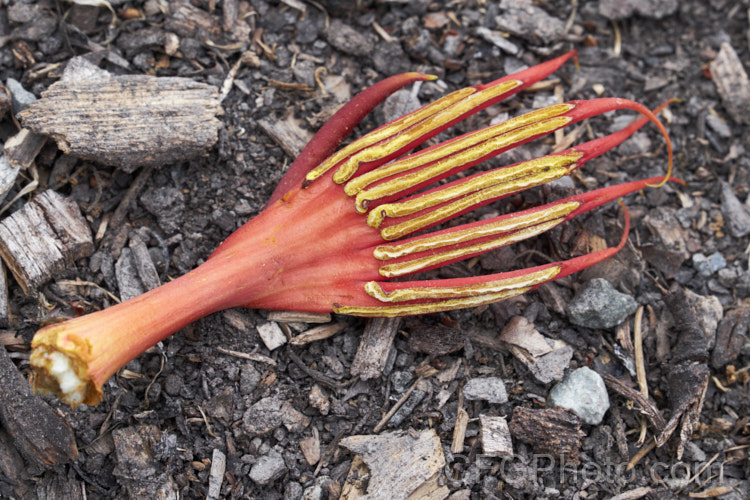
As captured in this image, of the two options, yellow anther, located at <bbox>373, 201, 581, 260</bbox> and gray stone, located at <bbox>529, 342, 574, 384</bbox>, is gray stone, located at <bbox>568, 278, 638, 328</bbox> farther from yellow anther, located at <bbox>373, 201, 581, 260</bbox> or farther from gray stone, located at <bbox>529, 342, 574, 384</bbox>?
yellow anther, located at <bbox>373, 201, 581, 260</bbox>

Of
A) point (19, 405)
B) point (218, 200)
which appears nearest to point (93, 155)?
point (218, 200)

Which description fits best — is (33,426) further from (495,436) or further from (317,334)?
(495,436)

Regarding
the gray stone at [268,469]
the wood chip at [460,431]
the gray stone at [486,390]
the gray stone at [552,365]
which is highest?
the gray stone at [552,365]

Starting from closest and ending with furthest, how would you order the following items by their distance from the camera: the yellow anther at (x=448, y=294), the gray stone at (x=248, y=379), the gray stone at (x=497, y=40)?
the yellow anther at (x=448, y=294) < the gray stone at (x=248, y=379) < the gray stone at (x=497, y=40)

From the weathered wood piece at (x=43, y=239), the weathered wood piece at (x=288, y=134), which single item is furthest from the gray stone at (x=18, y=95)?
the weathered wood piece at (x=288, y=134)

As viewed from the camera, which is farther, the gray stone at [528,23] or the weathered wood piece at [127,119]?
the gray stone at [528,23]

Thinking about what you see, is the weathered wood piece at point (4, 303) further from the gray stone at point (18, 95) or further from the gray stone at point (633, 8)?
the gray stone at point (633, 8)
